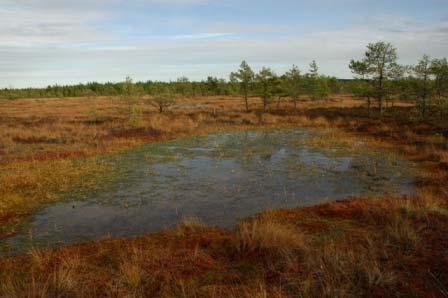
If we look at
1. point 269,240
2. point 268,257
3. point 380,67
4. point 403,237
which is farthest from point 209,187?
point 380,67

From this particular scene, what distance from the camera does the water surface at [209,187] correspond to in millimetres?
11273

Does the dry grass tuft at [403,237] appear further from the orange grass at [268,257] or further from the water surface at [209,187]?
the water surface at [209,187]

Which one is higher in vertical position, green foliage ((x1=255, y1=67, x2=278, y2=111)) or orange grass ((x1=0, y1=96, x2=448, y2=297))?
green foliage ((x1=255, y1=67, x2=278, y2=111))

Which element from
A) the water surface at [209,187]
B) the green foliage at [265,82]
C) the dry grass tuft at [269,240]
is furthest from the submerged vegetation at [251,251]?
the green foliage at [265,82]

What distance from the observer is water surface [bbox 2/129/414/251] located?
37.0 feet

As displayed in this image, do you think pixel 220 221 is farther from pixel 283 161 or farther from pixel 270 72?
pixel 270 72

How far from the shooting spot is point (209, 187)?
15.3 meters

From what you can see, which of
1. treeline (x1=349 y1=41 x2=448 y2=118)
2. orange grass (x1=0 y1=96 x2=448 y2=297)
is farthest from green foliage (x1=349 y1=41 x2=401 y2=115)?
orange grass (x1=0 y1=96 x2=448 y2=297)

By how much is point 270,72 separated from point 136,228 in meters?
39.0

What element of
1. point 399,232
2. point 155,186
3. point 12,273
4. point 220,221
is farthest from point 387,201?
point 12,273

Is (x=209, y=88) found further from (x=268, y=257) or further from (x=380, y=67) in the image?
(x=268, y=257)

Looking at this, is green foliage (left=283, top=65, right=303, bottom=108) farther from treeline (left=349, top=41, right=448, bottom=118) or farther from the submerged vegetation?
the submerged vegetation

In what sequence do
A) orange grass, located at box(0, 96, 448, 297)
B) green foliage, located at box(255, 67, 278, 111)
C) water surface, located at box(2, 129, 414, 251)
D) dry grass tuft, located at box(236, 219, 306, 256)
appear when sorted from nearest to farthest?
orange grass, located at box(0, 96, 448, 297) < dry grass tuft, located at box(236, 219, 306, 256) < water surface, located at box(2, 129, 414, 251) < green foliage, located at box(255, 67, 278, 111)

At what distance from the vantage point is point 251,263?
798 centimetres
